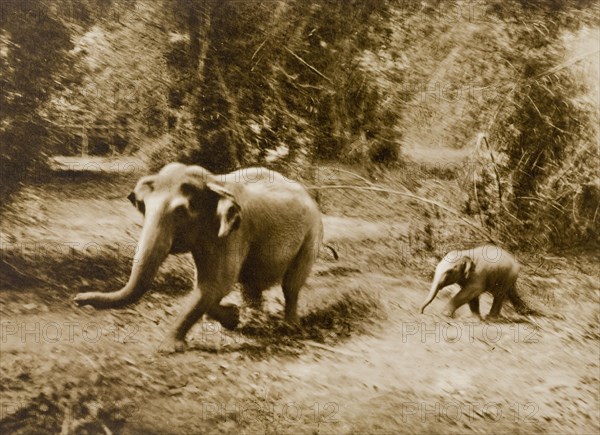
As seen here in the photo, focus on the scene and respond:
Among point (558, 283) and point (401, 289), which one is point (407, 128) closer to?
point (401, 289)

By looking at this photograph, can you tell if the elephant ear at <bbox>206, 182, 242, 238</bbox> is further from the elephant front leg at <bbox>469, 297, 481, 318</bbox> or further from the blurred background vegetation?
the elephant front leg at <bbox>469, 297, 481, 318</bbox>

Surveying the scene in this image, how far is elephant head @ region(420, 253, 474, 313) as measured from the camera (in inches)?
152

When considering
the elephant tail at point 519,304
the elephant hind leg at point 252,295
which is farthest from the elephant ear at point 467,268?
the elephant hind leg at point 252,295

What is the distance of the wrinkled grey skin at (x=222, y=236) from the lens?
3.56m

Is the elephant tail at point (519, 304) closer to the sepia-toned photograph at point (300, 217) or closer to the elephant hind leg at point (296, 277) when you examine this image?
the sepia-toned photograph at point (300, 217)

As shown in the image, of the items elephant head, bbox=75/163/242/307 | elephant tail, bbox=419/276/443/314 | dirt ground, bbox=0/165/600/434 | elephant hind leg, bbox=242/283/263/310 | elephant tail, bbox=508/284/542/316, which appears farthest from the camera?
→ elephant tail, bbox=508/284/542/316

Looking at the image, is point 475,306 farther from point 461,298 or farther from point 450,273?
point 450,273

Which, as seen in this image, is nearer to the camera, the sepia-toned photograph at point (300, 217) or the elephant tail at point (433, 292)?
the sepia-toned photograph at point (300, 217)

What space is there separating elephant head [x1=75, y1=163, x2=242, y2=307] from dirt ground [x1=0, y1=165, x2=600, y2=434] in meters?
0.07

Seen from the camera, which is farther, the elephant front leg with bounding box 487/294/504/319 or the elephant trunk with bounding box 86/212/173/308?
the elephant front leg with bounding box 487/294/504/319

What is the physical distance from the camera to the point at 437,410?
12.0 ft

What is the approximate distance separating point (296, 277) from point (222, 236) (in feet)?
1.61

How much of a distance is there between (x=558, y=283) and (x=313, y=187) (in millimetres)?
1613

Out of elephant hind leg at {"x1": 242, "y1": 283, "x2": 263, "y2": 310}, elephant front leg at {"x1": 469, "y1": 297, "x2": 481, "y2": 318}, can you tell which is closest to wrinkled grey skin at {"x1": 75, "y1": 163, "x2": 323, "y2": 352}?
elephant hind leg at {"x1": 242, "y1": 283, "x2": 263, "y2": 310}
